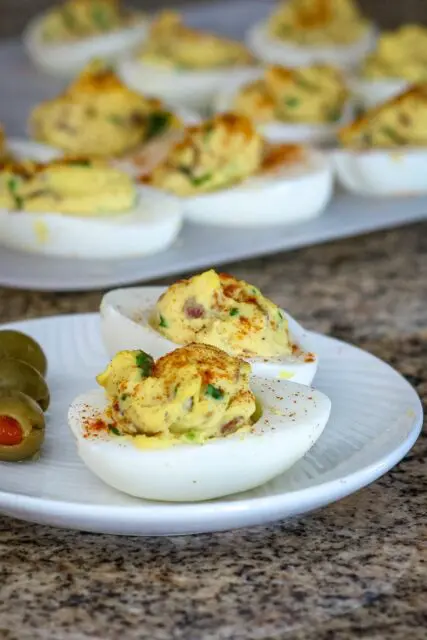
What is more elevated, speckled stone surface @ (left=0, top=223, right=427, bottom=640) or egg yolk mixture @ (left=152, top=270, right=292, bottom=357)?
egg yolk mixture @ (left=152, top=270, right=292, bottom=357)

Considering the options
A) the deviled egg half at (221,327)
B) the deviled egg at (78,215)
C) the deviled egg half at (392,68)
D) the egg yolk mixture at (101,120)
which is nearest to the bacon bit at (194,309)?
the deviled egg half at (221,327)

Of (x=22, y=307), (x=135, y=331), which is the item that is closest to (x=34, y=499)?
(x=135, y=331)

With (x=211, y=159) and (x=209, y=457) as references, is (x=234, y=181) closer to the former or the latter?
(x=211, y=159)

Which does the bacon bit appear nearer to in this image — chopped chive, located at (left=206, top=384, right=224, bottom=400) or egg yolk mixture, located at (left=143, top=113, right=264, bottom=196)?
chopped chive, located at (left=206, top=384, right=224, bottom=400)

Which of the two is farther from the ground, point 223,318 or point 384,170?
point 223,318

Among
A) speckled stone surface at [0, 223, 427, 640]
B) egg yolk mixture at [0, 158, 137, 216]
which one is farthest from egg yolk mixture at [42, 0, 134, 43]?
speckled stone surface at [0, 223, 427, 640]

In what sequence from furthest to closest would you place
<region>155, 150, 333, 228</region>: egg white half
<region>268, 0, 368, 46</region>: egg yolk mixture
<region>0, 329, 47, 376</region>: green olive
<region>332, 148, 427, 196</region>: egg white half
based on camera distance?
<region>268, 0, 368, 46</region>: egg yolk mixture < <region>332, 148, 427, 196</region>: egg white half < <region>155, 150, 333, 228</region>: egg white half < <region>0, 329, 47, 376</region>: green olive

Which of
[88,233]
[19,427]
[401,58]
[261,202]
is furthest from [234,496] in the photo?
[401,58]
